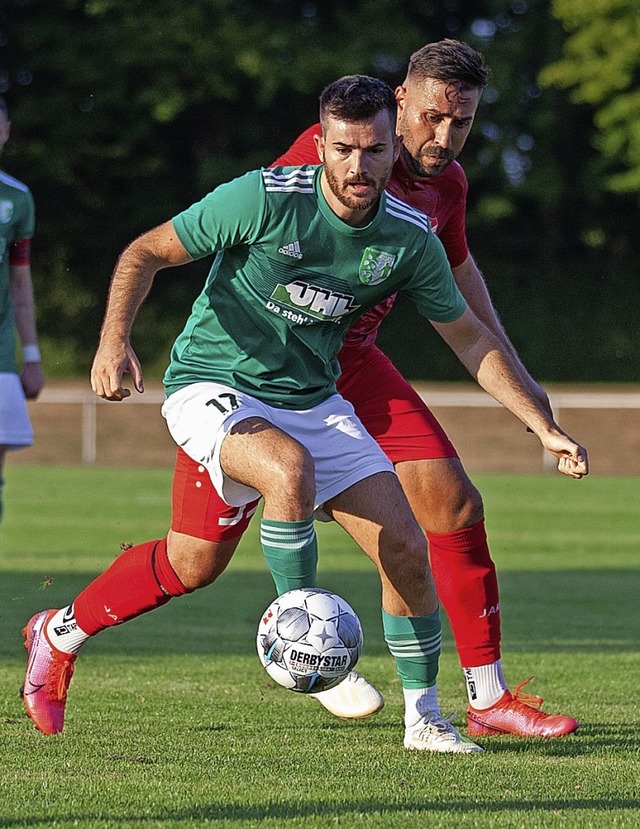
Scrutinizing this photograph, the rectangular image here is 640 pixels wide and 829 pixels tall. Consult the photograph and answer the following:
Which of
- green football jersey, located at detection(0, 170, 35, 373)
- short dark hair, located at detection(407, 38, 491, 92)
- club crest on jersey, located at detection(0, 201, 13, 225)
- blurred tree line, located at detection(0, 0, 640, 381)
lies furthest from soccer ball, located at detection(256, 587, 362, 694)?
blurred tree line, located at detection(0, 0, 640, 381)

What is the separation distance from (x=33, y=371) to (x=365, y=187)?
3878 mm

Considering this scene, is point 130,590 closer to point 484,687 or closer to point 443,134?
point 484,687

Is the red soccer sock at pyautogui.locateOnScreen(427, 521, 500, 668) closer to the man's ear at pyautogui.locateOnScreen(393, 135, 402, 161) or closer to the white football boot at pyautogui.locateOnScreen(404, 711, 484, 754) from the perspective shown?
the white football boot at pyautogui.locateOnScreen(404, 711, 484, 754)

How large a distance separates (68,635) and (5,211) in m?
3.23

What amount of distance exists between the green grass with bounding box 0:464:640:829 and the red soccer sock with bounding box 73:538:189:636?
39 centimetres

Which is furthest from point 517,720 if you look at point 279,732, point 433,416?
point 433,416

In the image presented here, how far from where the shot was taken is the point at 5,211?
8.11 metres

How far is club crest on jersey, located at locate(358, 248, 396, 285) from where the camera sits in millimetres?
5105

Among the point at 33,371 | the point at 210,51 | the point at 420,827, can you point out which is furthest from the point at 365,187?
the point at 210,51

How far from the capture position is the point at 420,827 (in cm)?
385

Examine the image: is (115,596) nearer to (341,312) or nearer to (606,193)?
(341,312)

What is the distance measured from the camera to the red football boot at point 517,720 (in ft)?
18.1

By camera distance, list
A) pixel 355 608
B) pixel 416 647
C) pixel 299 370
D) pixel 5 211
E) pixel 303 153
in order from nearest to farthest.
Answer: pixel 299 370
pixel 416 647
pixel 303 153
pixel 5 211
pixel 355 608

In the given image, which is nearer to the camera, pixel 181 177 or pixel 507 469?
pixel 507 469
